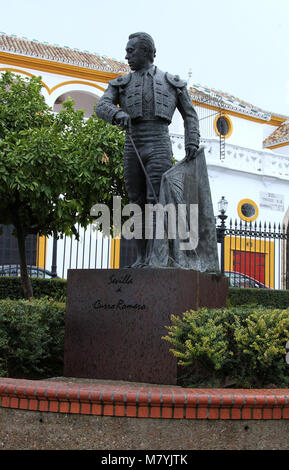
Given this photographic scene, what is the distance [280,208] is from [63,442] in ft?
65.2

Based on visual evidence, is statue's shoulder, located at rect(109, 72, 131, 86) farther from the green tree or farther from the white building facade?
the white building facade

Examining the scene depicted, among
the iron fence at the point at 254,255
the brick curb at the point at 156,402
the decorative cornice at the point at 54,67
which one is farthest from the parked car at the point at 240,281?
the brick curb at the point at 156,402

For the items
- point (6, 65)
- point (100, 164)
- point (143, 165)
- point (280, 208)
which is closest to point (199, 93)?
point (280, 208)

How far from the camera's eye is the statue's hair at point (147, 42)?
528cm

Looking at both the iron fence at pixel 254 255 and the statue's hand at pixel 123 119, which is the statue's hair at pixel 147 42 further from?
the iron fence at pixel 254 255

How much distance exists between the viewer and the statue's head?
529 cm

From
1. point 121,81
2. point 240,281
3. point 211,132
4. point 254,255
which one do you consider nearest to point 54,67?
point 211,132

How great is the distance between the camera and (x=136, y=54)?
5.32m

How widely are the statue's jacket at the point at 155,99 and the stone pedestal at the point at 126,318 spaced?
4.86 feet

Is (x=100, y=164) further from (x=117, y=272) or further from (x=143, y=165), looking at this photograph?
(x=117, y=272)

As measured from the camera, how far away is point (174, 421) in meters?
3.39

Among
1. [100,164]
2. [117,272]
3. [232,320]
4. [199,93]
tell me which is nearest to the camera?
[232,320]

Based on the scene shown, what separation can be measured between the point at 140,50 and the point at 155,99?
514 mm

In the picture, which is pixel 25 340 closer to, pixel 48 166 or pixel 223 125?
pixel 48 166
